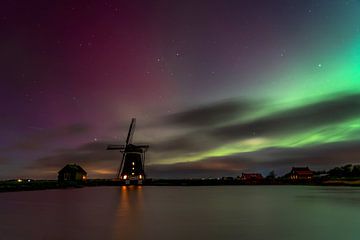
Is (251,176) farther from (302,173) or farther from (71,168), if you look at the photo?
(71,168)

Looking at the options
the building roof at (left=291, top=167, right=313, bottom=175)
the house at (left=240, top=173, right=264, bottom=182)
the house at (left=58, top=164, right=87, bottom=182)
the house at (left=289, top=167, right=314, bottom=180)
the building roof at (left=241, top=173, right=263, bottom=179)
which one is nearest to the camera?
the house at (left=58, top=164, right=87, bottom=182)

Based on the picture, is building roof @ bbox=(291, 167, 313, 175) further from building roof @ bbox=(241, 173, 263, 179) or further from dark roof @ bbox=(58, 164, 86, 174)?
dark roof @ bbox=(58, 164, 86, 174)

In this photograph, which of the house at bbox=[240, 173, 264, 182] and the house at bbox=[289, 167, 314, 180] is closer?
the house at bbox=[289, 167, 314, 180]

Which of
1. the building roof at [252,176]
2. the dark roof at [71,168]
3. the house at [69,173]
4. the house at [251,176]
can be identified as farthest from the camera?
the building roof at [252,176]

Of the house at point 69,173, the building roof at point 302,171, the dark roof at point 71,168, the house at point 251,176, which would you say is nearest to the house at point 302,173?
the building roof at point 302,171

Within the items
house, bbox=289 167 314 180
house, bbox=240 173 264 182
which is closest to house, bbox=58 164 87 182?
house, bbox=240 173 264 182

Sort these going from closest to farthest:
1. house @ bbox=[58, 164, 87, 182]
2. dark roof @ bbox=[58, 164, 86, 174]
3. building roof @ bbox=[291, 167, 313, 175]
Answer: dark roof @ bbox=[58, 164, 86, 174], house @ bbox=[58, 164, 87, 182], building roof @ bbox=[291, 167, 313, 175]

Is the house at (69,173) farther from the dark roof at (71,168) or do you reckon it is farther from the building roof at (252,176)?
the building roof at (252,176)

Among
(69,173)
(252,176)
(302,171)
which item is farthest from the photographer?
(252,176)

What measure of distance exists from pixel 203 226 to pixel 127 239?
614 centimetres

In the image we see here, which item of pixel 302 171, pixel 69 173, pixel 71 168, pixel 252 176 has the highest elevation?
pixel 71 168

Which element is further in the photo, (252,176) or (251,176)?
(251,176)

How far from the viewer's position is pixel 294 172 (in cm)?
14262

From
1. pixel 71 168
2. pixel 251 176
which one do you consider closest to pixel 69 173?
pixel 71 168
